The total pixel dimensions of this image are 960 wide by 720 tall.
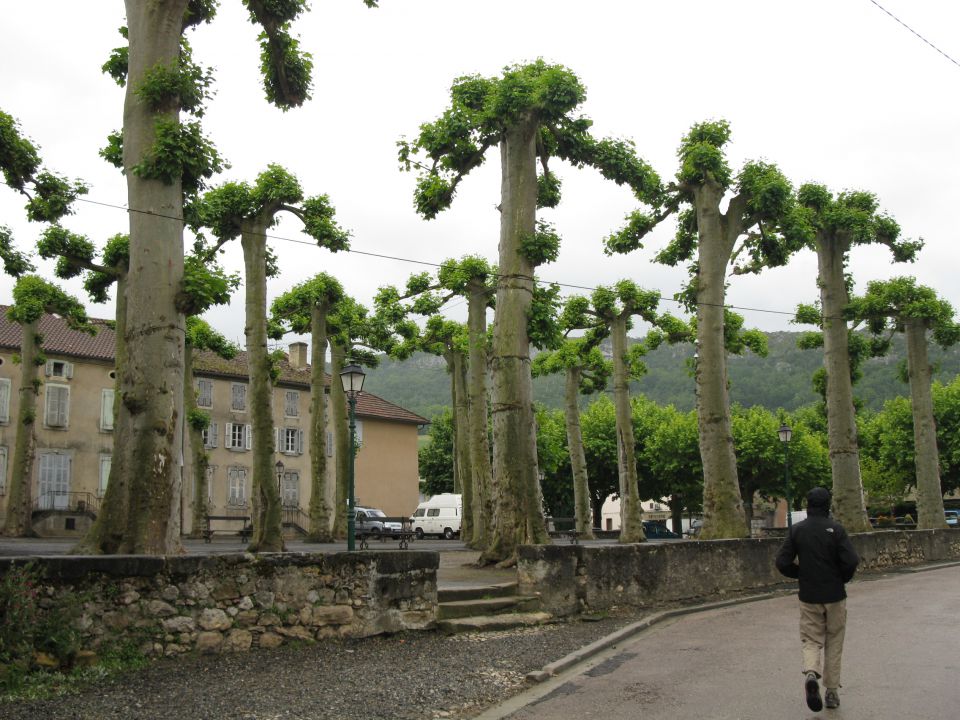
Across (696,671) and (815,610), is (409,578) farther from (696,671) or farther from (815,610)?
(815,610)

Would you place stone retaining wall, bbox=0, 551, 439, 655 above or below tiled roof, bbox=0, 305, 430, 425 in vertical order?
below

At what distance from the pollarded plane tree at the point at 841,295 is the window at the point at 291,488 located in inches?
1306

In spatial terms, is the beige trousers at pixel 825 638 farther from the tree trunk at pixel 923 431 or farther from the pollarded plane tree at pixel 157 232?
the tree trunk at pixel 923 431

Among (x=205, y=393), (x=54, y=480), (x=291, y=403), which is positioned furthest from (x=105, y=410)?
(x=291, y=403)

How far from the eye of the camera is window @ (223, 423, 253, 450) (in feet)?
158

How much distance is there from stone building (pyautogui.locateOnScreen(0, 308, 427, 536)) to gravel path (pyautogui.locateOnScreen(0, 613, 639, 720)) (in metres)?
26.4

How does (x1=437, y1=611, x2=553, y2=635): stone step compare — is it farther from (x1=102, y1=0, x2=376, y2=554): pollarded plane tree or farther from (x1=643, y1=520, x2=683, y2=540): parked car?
(x1=643, y1=520, x2=683, y2=540): parked car

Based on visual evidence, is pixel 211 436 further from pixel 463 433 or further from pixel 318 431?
pixel 463 433

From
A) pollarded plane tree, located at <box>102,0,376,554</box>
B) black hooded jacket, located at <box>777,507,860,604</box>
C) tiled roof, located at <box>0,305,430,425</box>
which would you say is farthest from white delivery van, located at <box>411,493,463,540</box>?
black hooded jacket, located at <box>777,507,860,604</box>

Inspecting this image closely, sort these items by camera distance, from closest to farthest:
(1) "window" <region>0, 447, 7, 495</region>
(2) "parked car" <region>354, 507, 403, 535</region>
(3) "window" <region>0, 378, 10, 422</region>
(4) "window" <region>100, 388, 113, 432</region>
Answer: (1) "window" <region>0, 447, 7, 495</region>, (3) "window" <region>0, 378, 10, 422</region>, (2) "parked car" <region>354, 507, 403, 535</region>, (4) "window" <region>100, 388, 113, 432</region>

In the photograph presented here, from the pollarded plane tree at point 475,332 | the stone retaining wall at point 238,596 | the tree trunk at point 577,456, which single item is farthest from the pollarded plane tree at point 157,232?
the tree trunk at point 577,456

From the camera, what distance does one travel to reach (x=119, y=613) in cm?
785

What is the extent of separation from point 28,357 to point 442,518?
2377cm

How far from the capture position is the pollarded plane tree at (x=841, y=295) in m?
22.0
